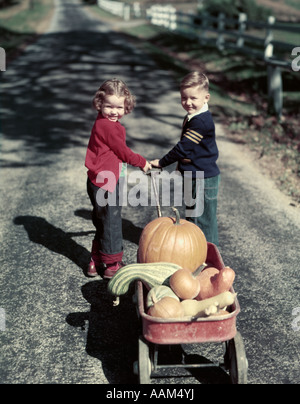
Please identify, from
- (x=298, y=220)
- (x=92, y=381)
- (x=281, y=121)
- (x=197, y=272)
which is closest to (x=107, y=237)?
(x=197, y=272)

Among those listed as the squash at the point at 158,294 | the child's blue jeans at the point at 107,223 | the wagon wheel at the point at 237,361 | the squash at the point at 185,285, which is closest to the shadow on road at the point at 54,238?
the child's blue jeans at the point at 107,223

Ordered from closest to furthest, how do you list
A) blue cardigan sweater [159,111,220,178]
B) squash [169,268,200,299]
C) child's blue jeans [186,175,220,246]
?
squash [169,268,200,299], blue cardigan sweater [159,111,220,178], child's blue jeans [186,175,220,246]

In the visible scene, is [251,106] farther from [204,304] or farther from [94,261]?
[204,304]

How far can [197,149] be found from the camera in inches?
161

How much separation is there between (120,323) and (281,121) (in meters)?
7.00

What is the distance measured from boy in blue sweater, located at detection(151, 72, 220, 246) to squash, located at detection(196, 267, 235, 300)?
1.09m

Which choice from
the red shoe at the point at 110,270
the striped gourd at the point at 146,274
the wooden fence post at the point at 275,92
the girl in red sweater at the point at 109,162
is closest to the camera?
the striped gourd at the point at 146,274

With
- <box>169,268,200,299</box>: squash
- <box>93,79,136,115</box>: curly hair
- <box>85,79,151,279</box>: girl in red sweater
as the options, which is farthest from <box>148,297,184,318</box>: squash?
<box>93,79,136,115</box>: curly hair

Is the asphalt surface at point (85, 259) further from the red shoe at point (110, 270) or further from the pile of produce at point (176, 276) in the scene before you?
the pile of produce at point (176, 276)

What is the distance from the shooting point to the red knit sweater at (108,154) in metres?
3.90

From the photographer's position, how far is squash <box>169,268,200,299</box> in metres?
2.99

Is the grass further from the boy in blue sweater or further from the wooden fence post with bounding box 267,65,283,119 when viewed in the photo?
the boy in blue sweater

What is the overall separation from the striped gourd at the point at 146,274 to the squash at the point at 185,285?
0.17 metres

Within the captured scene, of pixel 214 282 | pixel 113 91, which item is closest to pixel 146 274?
pixel 214 282
